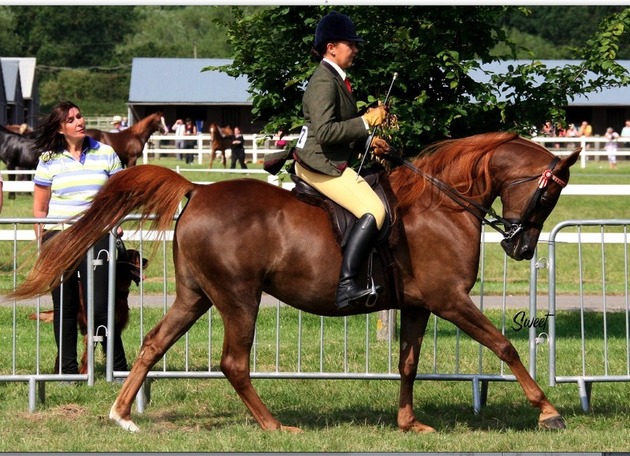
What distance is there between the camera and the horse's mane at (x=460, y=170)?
7504mm

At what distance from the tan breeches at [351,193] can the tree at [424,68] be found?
291 cm

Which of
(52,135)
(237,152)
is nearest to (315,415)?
(52,135)

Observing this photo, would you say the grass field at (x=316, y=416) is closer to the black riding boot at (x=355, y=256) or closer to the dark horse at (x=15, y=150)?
the black riding boot at (x=355, y=256)

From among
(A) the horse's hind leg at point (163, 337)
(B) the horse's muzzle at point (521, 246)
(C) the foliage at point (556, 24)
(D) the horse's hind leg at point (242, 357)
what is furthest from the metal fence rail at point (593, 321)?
(C) the foliage at point (556, 24)

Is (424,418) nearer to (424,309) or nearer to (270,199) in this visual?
(424,309)

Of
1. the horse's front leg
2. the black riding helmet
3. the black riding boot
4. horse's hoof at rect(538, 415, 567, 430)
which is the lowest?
horse's hoof at rect(538, 415, 567, 430)

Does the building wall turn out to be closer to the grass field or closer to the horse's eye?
the grass field

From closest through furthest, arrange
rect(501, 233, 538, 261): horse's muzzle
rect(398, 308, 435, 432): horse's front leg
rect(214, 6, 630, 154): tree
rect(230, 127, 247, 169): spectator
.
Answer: rect(501, 233, 538, 261): horse's muzzle, rect(398, 308, 435, 432): horse's front leg, rect(214, 6, 630, 154): tree, rect(230, 127, 247, 169): spectator

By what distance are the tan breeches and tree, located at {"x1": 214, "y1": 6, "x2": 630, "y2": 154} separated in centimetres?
291

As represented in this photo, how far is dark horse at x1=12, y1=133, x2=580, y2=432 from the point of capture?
7234mm

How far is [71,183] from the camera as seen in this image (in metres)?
8.66

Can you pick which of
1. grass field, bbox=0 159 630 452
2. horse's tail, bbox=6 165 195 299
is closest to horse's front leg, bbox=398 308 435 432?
grass field, bbox=0 159 630 452

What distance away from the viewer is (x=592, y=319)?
13.1m

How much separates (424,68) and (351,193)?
3203mm
